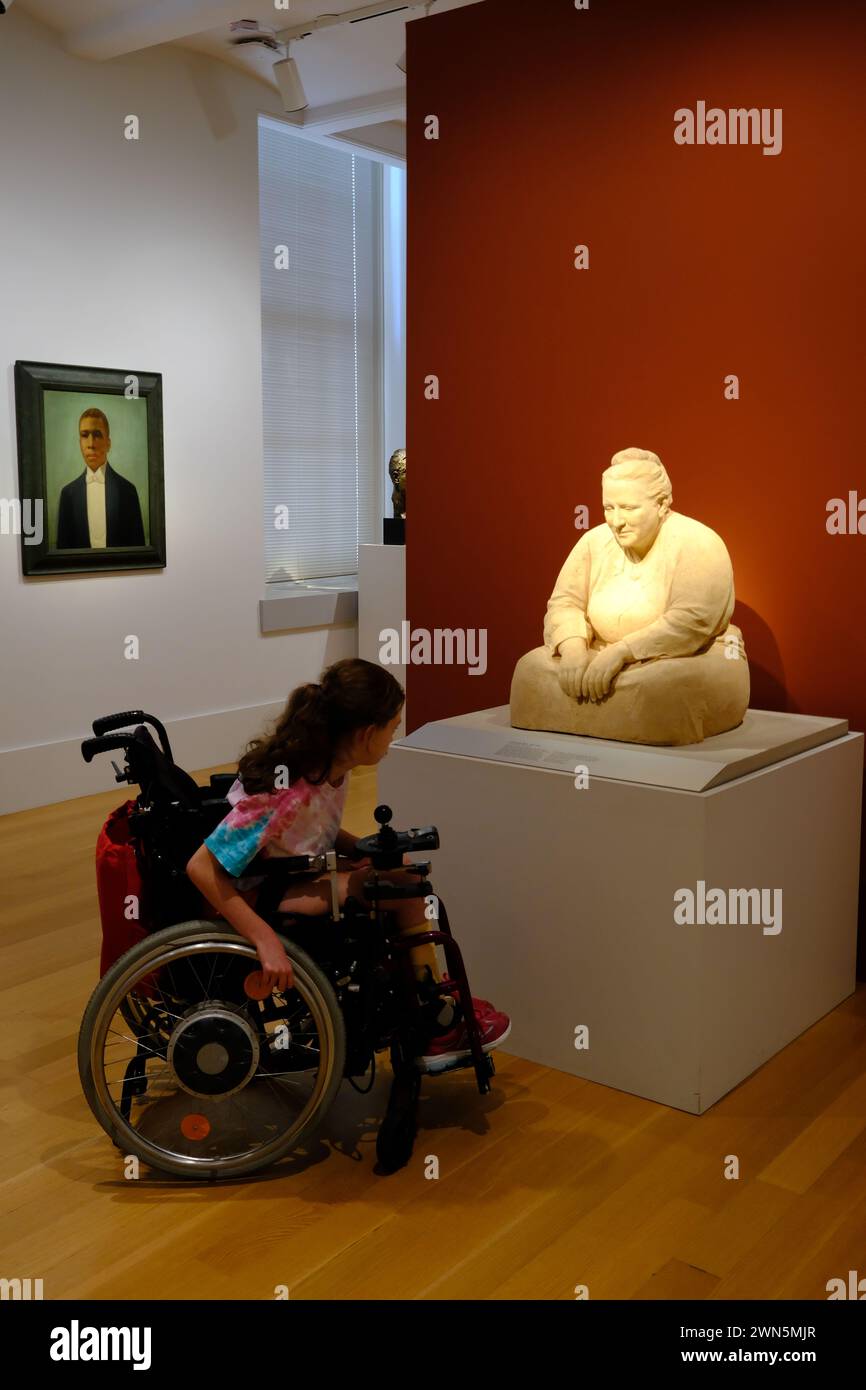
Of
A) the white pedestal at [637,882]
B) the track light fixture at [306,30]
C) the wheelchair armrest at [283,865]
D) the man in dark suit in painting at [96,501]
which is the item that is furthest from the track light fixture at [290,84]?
the wheelchair armrest at [283,865]

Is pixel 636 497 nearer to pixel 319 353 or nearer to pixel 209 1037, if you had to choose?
pixel 209 1037

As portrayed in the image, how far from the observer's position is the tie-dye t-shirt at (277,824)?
2.91m

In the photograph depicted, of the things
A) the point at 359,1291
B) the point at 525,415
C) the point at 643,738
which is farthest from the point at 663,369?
the point at 359,1291

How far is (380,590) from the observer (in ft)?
26.8

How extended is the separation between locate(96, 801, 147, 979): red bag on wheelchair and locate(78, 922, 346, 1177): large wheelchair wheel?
0.43 feet

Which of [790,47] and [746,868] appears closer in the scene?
[746,868]

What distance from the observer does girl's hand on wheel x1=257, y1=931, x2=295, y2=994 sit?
2836mm

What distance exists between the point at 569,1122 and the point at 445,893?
2.61 feet

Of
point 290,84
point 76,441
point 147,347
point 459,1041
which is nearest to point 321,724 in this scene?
point 459,1041

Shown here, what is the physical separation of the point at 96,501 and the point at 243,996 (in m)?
4.48

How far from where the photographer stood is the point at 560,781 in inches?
141

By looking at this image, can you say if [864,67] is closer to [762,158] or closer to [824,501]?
[762,158]

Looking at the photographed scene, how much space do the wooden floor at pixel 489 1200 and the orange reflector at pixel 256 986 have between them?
0.49m

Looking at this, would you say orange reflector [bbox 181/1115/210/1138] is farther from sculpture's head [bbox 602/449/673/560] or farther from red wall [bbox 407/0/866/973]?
red wall [bbox 407/0/866/973]
